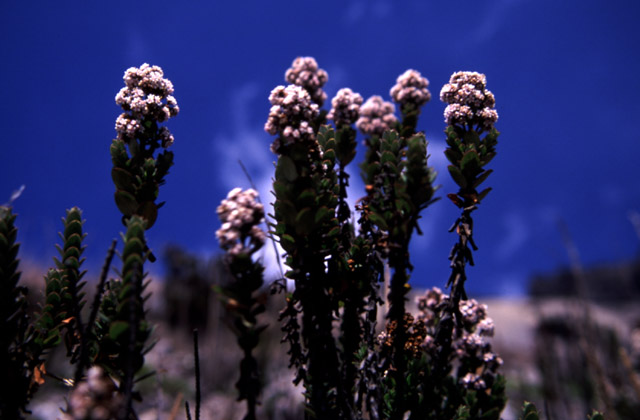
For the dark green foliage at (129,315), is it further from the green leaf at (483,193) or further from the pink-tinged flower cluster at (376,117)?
the pink-tinged flower cluster at (376,117)

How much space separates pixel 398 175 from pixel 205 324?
58.8 ft

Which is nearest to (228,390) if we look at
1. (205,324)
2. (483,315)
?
(205,324)

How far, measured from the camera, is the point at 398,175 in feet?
5.71

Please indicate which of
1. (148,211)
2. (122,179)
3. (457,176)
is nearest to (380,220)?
(457,176)

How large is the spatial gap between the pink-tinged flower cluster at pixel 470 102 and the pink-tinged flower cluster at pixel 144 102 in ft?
3.84

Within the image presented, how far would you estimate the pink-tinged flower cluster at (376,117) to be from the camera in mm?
2576

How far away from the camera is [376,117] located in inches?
105

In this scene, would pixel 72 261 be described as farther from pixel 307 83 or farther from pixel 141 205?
pixel 307 83

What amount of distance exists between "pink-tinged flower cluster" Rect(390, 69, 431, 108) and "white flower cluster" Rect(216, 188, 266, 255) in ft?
4.71

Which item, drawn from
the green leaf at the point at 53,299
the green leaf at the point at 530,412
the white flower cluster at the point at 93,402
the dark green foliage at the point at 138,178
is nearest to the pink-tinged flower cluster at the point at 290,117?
the dark green foliage at the point at 138,178

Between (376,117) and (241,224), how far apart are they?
1563 mm

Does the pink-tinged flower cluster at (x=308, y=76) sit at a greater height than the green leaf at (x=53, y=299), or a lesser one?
greater

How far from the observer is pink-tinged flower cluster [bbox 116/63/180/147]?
1.77m

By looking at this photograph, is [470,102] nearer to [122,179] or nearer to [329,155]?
[329,155]
